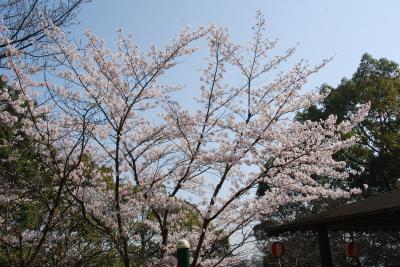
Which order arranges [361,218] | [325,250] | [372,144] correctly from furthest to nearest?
1. [372,144]
2. [325,250]
3. [361,218]

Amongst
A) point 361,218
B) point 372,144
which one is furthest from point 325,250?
point 372,144

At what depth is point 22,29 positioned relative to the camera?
5.91 meters

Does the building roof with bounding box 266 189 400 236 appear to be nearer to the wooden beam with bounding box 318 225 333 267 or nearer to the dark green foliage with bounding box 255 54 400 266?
the wooden beam with bounding box 318 225 333 267

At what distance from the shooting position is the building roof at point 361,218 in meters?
4.84

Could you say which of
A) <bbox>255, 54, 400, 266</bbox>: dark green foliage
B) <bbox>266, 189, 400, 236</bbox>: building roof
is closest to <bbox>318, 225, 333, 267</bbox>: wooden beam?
<bbox>266, 189, 400, 236</bbox>: building roof

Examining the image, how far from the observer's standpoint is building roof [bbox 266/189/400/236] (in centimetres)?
484

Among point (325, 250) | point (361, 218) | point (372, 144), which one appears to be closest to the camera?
point (361, 218)

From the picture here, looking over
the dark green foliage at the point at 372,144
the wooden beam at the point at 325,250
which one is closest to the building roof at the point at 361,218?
the wooden beam at the point at 325,250

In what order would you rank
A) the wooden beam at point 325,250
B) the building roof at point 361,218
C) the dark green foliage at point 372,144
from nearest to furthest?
the building roof at point 361,218 < the wooden beam at point 325,250 < the dark green foliage at point 372,144

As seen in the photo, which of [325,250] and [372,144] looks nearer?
[325,250]

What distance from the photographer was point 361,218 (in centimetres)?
531

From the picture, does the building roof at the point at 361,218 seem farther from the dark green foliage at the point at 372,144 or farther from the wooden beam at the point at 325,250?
the dark green foliage at the point at 372,144

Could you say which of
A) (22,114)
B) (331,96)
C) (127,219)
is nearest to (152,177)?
(127,219)

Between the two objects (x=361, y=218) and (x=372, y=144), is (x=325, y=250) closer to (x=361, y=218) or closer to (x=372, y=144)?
(x=361, y=218)
